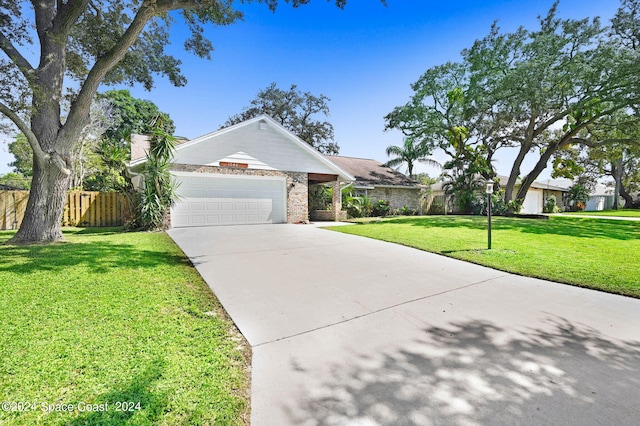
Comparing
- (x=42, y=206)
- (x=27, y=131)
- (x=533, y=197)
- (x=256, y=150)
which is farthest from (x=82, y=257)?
(x=533, y=197)

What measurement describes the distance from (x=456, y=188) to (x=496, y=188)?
2.74 meters

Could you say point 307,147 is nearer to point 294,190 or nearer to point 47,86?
point 294,190

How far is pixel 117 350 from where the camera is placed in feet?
8.33

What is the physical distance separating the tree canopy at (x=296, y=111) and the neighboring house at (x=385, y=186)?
7984mm

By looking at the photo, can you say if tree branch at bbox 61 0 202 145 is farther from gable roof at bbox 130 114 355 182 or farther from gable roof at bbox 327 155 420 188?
gable roof at bbox 327 155 420 188

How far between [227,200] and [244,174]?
4.95 feet

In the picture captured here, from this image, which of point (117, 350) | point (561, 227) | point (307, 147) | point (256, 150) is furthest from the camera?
point (307, 147)

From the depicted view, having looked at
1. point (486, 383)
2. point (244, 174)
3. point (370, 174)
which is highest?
point (370, 174)

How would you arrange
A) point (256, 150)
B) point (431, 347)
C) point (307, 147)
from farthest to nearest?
point (307, 147) → point (256, 150) → point (431, 347)

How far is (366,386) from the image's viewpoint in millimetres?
2195

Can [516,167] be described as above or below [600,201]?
above

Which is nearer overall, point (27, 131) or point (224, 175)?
point (27, 131)

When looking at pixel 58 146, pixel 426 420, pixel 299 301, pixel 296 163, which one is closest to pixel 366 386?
pixel 426 420

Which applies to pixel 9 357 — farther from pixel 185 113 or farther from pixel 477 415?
pixel 185 113
